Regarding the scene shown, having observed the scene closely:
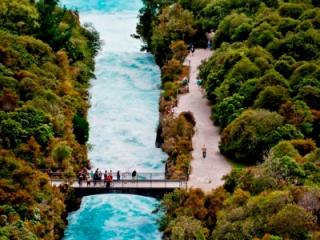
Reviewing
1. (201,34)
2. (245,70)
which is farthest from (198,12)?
(245,70)

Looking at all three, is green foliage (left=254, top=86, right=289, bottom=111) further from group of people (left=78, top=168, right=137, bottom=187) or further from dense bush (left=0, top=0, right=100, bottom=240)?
dense bush (left=0, top=0, right=100, bottom=240)

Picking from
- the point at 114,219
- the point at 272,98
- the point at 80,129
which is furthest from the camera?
the point at 80,129

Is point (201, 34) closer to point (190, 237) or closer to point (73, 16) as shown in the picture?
point (73, 16)

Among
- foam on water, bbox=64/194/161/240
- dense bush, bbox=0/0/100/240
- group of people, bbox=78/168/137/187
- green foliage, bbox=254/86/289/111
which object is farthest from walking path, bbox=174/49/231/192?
dense bush, bbox=0/0/100/240

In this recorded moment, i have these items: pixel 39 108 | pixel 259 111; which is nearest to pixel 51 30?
pixel 39 108

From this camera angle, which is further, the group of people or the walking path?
the walking path

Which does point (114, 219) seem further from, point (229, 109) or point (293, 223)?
point (293, 223)
